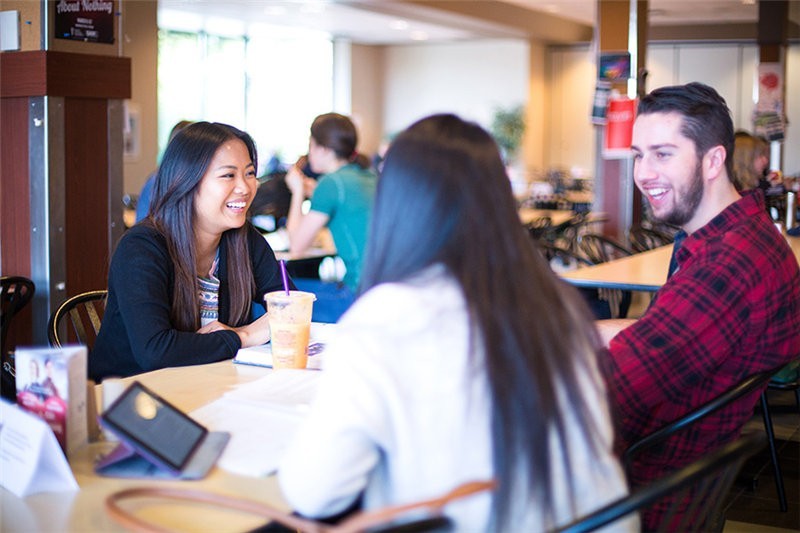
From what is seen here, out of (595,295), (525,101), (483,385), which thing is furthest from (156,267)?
(525,101)

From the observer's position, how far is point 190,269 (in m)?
2.55

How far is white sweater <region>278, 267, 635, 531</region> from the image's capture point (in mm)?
1235

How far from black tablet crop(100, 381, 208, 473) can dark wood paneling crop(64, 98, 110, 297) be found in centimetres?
243

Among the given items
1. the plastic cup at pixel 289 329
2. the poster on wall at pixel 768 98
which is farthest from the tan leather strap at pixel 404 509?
the poster on wall at pixel 768 98

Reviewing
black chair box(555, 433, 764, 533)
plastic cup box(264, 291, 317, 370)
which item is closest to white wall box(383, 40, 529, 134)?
plastic cup box(264, 291, 317, 370)

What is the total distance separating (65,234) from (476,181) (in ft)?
9.41

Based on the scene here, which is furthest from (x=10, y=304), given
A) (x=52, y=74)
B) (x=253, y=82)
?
(x=253, y=82)

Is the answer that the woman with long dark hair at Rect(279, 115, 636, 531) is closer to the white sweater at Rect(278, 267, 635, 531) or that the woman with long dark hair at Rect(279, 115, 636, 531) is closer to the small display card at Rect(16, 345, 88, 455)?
the white sweater at Rect(278, 267, 635, 531)

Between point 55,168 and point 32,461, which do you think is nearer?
point 32,461

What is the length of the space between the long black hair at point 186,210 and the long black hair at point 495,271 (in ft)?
4.26

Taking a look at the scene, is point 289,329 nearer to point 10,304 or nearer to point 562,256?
point 10,304

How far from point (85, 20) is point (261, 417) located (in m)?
2.54

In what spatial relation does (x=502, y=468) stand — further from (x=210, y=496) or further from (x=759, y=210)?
(x=759, y=210)

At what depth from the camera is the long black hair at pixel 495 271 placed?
1260 millimetres
